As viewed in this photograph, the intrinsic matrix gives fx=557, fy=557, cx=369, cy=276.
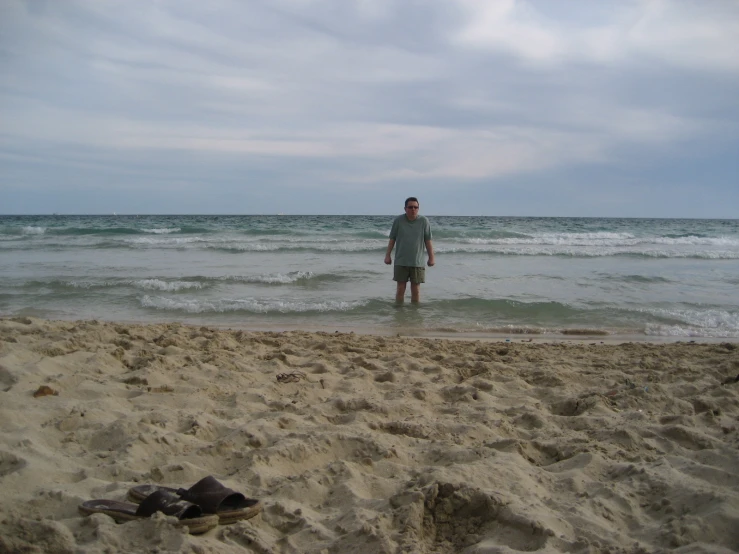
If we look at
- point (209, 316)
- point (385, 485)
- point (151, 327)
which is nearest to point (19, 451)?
point (385, 485)

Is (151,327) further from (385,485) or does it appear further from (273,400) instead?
(385,485)

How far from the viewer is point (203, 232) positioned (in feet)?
92.9

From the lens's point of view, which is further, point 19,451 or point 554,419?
point 554,419

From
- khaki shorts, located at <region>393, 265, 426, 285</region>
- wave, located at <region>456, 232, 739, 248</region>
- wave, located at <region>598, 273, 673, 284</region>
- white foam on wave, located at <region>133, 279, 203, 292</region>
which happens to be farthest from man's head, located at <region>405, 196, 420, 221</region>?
wave, located at <region>456, 232, 739, 248</region>

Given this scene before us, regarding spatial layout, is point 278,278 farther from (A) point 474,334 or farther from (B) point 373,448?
(B) point 373,448

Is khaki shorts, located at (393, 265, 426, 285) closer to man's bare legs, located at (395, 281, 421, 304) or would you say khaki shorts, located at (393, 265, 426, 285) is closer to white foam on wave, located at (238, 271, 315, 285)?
man's bare legs, located at (395, 281, 421, 304)

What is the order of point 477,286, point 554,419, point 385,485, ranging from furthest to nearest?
point 477,286 → point 554,419 → point 385,485

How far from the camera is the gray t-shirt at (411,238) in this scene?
845 cm

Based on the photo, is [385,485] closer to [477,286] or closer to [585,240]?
[477,286]

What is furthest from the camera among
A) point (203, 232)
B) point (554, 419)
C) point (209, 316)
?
point (203, 232)

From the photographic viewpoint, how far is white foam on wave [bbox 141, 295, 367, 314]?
8500 millimetres

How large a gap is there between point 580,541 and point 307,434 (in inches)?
59.7

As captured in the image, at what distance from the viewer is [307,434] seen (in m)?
3.11

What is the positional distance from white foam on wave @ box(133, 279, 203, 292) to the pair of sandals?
26.6ft
